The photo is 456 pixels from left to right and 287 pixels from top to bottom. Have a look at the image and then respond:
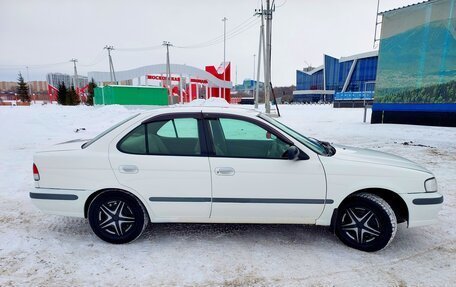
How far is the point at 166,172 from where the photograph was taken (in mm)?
3111

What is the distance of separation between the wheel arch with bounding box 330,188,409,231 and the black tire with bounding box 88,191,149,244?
226 cm

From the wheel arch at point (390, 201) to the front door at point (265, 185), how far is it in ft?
0.76

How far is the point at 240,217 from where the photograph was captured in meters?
3.21

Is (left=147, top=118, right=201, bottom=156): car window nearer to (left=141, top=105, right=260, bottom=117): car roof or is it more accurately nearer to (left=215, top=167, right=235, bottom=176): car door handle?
(left=141, top=105, right=260, bottom=117): car roof

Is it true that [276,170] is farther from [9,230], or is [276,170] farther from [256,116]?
[9,230]

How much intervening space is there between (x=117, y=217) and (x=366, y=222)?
289 centimetres

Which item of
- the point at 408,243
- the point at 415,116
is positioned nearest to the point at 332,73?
the point at 415,116

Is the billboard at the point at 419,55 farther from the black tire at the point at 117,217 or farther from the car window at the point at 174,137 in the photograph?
the black tire at the point at 117,217

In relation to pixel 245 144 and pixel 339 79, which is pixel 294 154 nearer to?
pixel 245 144

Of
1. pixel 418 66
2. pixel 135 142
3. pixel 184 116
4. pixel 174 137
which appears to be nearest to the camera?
pixel 135 142

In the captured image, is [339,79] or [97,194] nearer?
[97,194]

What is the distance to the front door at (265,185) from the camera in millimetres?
3066

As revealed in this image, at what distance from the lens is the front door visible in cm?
307

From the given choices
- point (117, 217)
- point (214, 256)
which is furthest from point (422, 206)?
point (117, 217)
